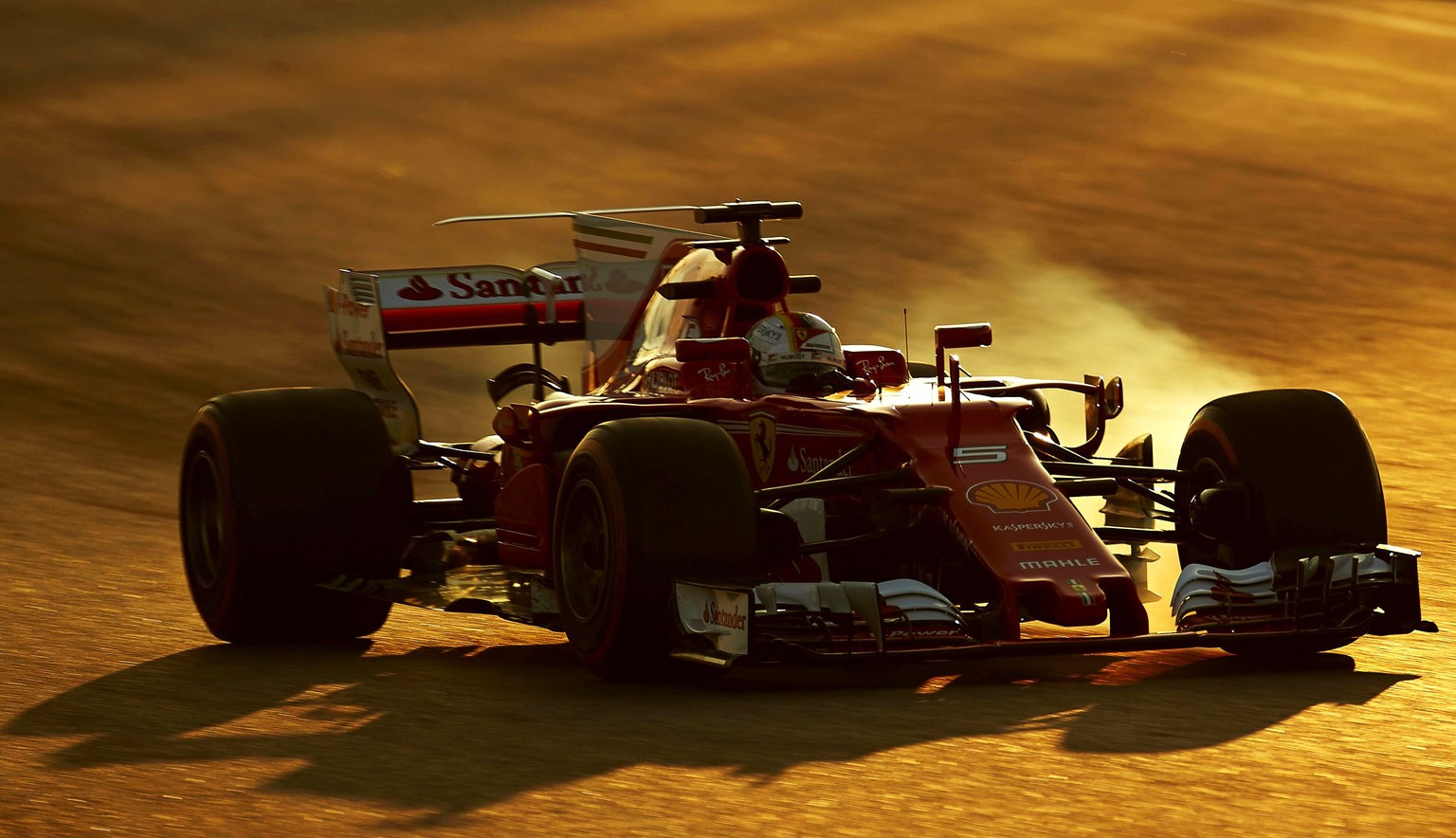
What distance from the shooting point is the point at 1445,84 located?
134 ft

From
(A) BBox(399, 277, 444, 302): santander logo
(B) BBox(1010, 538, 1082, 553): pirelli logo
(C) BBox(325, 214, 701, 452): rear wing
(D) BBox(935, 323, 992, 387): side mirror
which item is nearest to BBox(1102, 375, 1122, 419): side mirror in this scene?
(D) BBox(935, 323, 992, 387): side mirror

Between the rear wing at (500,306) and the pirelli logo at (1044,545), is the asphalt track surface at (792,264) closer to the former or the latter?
the pirelli logo at (1044,545)

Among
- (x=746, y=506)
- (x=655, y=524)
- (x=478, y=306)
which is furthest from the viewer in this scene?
(x=478, y=306)

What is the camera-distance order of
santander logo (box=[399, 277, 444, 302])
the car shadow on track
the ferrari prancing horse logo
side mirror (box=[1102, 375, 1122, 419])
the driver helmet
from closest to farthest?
1. the car shadow on track
2. the ferrari prancing horse logo
3. the driver helmet
4. side mirror (box=[1102, 375, 1122, 419])
5. santander logo (box=[399, 277, 444, 302])

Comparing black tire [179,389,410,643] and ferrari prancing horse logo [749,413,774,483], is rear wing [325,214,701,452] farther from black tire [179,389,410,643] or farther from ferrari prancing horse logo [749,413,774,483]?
ferrari prancing horse logo [749,413,774,483]

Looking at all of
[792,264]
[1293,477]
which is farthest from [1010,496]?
[792,264]

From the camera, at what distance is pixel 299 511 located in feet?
33.2

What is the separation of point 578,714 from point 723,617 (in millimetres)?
631

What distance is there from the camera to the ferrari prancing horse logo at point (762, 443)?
9305mm

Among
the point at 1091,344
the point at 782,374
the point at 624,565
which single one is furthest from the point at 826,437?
the point at 1091,344

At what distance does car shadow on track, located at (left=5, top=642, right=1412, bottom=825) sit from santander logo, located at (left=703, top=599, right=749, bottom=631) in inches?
11.9

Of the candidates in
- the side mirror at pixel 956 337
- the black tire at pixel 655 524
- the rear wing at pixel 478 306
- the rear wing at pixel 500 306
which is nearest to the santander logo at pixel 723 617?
the black tire at pixel 655 524

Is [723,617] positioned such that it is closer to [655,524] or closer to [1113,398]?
[655,524]

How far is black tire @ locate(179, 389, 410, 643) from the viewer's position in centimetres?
1012
